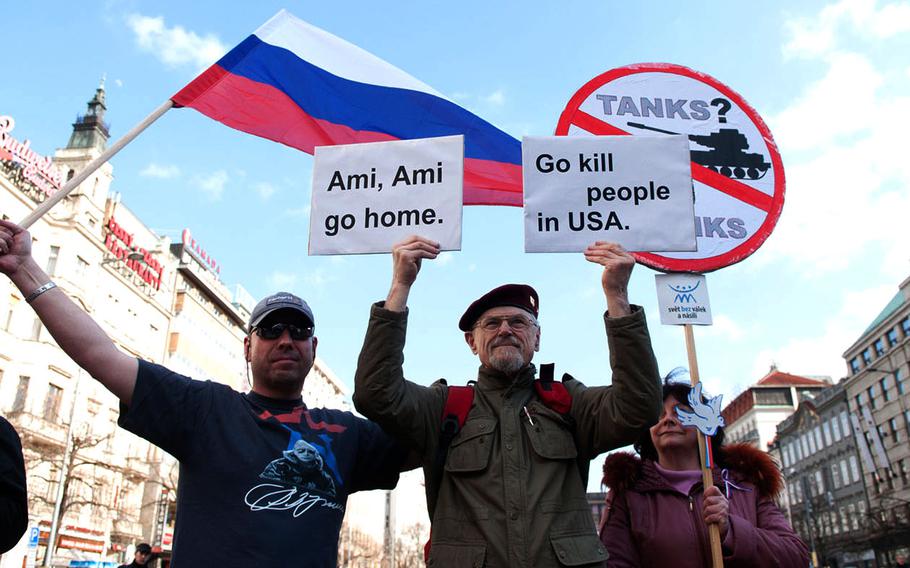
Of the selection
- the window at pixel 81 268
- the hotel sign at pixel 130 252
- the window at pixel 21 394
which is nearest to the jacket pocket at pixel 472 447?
the window at pixel 21 394

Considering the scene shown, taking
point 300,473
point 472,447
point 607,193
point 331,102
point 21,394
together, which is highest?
point 21,394

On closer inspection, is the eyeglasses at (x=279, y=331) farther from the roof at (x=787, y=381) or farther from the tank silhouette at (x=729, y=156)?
the roof at (x=787, y=381)

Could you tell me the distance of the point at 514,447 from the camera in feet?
9.83

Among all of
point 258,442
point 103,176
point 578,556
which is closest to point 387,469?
point 258,442

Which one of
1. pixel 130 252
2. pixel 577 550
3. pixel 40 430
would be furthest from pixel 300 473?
pixel 130 252

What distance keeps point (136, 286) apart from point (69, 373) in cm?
919

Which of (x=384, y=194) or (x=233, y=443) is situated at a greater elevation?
(x=384, y=194)

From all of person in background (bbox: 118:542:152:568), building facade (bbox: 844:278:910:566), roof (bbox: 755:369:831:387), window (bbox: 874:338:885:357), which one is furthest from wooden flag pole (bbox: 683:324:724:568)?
roof (bbox: 755:369:831:387)

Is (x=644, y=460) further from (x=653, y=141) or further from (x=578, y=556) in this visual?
(x=653, y=141)

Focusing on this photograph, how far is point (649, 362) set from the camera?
294cm

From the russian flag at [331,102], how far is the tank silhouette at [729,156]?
1295 millimetres

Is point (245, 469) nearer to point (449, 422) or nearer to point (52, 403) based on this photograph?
point (449, 422)

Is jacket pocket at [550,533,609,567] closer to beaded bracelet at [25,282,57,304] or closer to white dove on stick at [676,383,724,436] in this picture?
white dove on stick at [676,383,724,436]

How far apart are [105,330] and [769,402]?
76.7m
